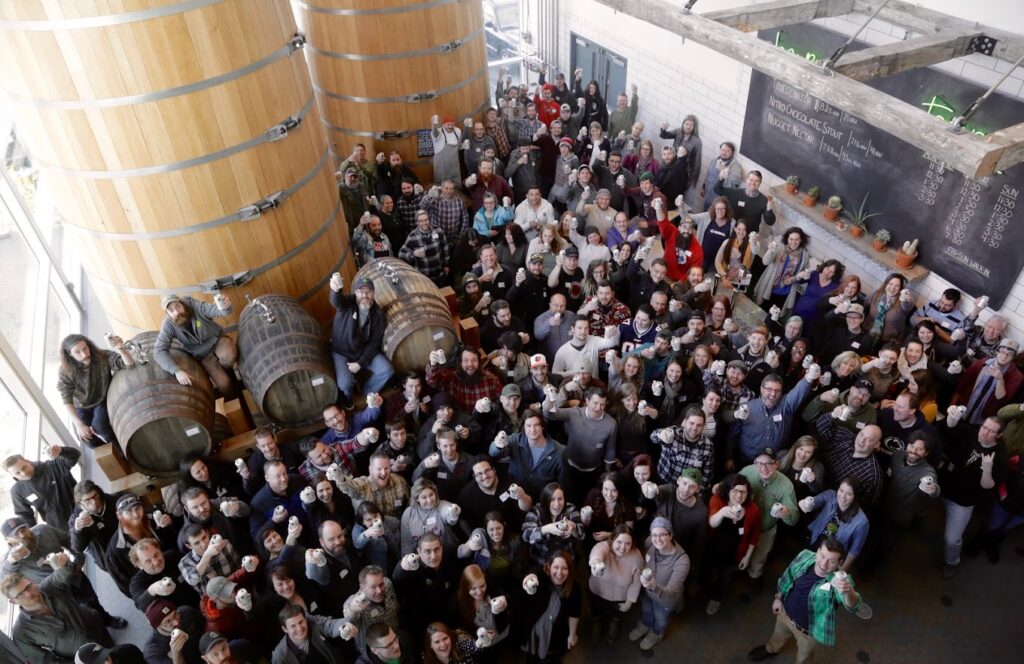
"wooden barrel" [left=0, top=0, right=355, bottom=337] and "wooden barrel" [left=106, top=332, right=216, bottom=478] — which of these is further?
"wooden barrel" [left=106, top=332, right=216, bottom=478]

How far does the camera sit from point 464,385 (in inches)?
236

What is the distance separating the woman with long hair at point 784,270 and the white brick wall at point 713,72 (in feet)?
3.17

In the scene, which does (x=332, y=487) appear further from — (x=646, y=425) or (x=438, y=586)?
(x=646, y=425)

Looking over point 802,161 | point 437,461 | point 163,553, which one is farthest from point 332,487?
point 802,161

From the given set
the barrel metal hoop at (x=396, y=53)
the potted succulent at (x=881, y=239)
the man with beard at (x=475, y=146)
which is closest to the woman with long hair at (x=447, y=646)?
the potted succulent at (x=881, y=239)

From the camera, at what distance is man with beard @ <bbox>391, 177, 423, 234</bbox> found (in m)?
8.88

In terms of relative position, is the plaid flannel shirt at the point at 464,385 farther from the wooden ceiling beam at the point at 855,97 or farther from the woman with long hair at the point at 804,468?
the wooden ceiling beam at the point at 855,97

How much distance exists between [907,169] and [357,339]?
252 inches

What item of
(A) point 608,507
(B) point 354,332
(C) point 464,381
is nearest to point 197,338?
(B) point 354,332

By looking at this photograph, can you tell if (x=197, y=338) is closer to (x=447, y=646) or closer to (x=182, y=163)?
(x=182, y=163)

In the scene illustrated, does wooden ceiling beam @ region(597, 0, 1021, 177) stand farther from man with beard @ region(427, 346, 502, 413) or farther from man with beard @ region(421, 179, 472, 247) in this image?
man with beard @ region(421, 179, 472, 247)

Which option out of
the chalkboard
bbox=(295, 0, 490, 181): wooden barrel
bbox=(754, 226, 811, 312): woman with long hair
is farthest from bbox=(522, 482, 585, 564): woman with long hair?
bbox=(295, 0, 490, 181): wooden barrel

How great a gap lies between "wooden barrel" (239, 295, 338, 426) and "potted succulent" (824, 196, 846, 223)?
633 centimetres

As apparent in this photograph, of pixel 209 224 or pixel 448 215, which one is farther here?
pixel 448 215
